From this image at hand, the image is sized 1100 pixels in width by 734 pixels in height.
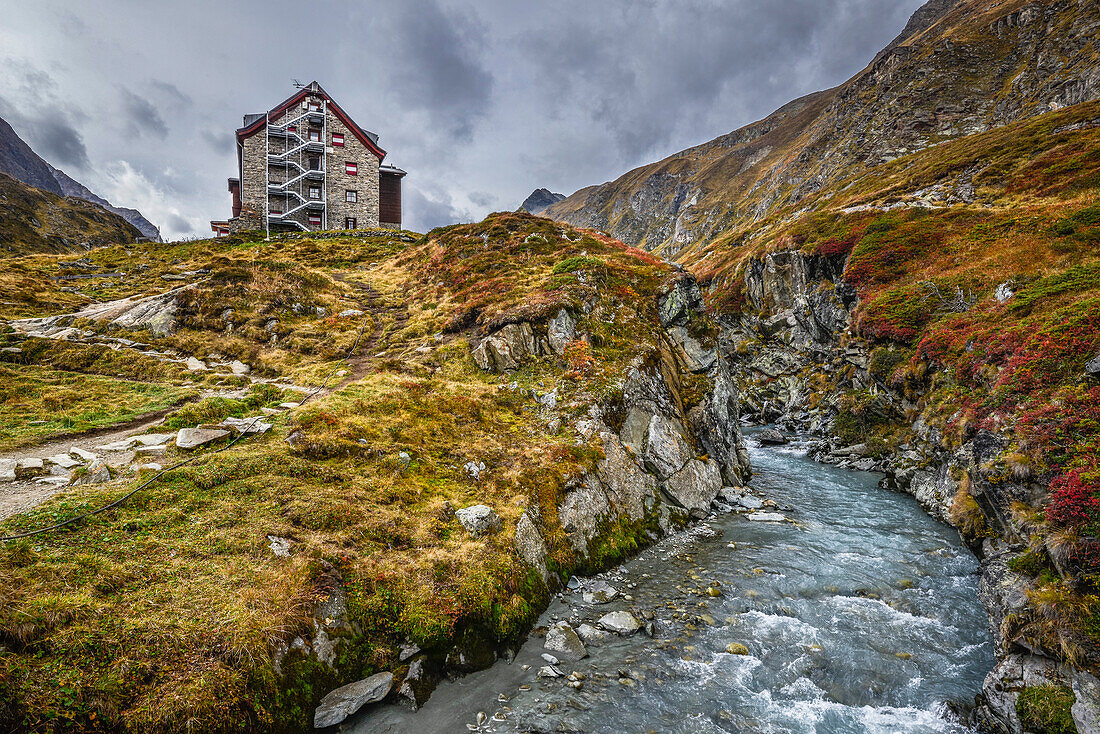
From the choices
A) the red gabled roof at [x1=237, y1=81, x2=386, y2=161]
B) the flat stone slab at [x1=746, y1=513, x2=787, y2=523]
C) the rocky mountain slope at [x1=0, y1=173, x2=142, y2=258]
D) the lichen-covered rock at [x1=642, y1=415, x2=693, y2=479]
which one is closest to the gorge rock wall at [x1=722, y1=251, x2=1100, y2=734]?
the flat stone slab at [x1=746, y1=513, x2=787, y2=523]

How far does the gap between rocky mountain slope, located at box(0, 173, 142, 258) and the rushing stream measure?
10686 cm

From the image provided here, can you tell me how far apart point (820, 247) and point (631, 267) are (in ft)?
104

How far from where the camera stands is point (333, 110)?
5803 centimetres

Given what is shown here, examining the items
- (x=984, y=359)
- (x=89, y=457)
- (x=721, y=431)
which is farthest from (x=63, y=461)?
(x=984, y=359)

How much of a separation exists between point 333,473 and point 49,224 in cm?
12850

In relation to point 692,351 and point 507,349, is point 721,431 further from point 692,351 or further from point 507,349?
point 507,349

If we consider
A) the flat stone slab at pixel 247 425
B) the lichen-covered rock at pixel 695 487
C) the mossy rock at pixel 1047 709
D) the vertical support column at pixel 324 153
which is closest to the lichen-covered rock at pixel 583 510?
the lichen-covered rock at pixel 695 487

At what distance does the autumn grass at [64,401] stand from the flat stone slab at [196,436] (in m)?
3.78

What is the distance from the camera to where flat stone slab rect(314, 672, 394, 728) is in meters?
8.49

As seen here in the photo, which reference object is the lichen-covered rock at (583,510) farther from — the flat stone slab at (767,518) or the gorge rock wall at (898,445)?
the gorge rock wall at (898,445)

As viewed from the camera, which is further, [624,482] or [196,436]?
[624,482]

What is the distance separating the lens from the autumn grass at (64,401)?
557 inches

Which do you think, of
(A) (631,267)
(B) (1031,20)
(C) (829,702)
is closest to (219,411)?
(C) (829,702)

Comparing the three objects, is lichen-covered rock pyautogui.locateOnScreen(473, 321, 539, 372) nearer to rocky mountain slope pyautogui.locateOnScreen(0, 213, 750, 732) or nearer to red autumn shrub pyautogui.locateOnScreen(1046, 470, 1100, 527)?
rocky mountain slope pyautogui.locateOnScreen(0, 213, 750, 732)
